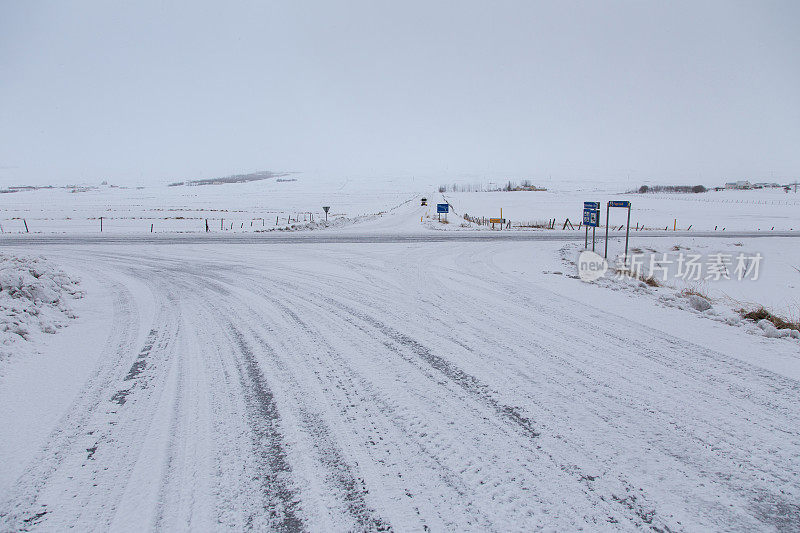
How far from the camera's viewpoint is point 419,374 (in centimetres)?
454

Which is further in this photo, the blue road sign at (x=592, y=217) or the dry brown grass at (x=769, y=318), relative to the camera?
the blue road sign at (x=592, y=217)

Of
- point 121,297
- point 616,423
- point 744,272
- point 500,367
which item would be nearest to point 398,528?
point 616,423

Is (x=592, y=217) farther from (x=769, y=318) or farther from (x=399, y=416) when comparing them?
(x=399, y=416)

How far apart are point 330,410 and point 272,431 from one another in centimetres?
54

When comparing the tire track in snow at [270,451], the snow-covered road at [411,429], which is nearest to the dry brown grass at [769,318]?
the snow-covered road at [411,429]

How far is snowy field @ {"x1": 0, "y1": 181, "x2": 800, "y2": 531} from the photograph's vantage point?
2617mm

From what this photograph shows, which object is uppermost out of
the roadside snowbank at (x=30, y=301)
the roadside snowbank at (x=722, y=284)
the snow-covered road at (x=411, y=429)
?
the roadside snowbank at (x=30, y=301)

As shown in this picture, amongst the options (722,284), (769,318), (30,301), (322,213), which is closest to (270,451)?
(30,301)

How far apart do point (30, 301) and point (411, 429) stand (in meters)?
6.91

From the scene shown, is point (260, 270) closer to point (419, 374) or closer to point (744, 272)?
point (419, 374)

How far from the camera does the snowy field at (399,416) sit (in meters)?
2.62

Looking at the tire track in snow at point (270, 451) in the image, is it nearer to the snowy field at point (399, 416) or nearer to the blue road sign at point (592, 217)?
the snowy field at point (399, 416)

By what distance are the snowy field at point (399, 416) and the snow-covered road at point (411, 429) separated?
0.02 meters

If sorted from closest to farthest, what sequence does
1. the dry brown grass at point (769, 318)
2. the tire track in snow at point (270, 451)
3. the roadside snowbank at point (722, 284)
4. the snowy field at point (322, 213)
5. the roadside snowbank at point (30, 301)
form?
the tire track in snow at point (270, 451), the roadside snowbank at point (30, 301), the dry brown grass at point (769, 318), the roadside snowbank at point (722, 284), the snowy field at point (322, 213)
